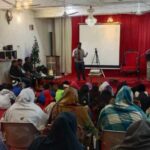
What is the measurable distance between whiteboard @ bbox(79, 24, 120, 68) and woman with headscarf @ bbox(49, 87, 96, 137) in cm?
775

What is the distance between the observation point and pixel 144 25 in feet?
34.0

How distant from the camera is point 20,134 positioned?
10.2ft

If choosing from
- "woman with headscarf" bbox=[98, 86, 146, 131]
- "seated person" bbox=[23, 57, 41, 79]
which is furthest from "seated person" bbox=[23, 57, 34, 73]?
"woman with headscarf" bbox=[98, 86, 146, 131]

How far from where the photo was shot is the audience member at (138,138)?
5.81 ft

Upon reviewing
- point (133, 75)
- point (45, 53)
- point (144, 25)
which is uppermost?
point (144, 25)

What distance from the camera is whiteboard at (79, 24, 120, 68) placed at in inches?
425

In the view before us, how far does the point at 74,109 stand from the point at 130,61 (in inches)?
310

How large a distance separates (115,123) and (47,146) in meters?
1.14

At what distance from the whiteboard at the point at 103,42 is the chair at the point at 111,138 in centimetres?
804

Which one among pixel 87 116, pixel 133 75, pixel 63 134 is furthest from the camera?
pixel 133 75

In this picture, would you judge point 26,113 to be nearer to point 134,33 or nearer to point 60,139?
point 60,139

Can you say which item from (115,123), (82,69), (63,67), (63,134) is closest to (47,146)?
(63,134)

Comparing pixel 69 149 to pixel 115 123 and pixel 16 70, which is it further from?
pixel 16 70

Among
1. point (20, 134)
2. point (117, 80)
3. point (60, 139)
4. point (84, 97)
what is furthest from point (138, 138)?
point (117, 80)
